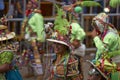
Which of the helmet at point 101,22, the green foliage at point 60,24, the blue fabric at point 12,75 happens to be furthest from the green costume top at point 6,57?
the helmet at point 101,22

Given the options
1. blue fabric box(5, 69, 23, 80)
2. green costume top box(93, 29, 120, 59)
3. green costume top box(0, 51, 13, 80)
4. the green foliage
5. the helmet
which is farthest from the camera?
the helmet

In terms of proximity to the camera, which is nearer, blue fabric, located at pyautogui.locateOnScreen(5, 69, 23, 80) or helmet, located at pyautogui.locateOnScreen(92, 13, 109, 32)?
blue fabric, located at pyautogui.locateOnScreen(5, 69, 23, 80)

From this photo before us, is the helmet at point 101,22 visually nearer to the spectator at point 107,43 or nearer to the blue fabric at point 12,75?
the spectator at point 107,43

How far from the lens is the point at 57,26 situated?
6824mm

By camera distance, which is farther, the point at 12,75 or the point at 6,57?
the point at 12,75

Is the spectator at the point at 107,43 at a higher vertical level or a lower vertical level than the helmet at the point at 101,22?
lower

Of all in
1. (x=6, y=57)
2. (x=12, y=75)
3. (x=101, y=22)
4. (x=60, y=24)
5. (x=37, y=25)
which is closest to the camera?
(x=6, y=57)

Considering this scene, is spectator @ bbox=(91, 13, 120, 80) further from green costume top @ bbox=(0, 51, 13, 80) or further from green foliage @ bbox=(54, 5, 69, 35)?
green costume top @ bbox=(0, 51, 13, 80)

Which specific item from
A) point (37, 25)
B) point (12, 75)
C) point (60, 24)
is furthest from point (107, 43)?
point (37, 25)

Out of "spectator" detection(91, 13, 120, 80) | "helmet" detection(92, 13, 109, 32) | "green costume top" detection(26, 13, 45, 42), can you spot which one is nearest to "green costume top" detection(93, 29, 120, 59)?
"spectator" detection(91, 13, 120, 80)

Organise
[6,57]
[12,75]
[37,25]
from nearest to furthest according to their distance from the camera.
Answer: [6,57] → [12,75] → [37,25]

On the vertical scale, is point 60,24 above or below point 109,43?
above

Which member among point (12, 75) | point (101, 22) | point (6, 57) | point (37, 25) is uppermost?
point (101, 22)

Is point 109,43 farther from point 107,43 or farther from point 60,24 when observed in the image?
point 60,24
